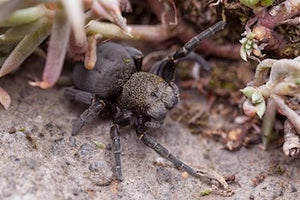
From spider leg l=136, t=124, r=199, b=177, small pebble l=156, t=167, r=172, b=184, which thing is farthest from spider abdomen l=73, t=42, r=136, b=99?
small pebble l=156, t=167, r=172, b=184

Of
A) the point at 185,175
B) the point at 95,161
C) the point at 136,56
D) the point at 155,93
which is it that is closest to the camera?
the point at 95,161

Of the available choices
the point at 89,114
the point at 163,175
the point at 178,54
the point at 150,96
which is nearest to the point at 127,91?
the point at 150,96

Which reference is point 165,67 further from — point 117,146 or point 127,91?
point 117,146

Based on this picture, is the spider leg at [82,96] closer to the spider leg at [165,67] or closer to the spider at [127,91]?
the spider at [127,91]

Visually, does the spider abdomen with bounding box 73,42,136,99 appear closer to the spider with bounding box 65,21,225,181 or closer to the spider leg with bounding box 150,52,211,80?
the spider with bounding box 65,21,225,181

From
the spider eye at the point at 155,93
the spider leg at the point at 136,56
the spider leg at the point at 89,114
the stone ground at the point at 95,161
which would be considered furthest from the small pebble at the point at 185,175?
the spider leg at the point at 136,56

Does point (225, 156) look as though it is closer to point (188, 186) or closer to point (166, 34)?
point (188, 186)

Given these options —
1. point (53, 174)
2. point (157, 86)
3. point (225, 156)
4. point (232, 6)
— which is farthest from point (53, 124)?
point (232, 6)

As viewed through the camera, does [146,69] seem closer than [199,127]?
No
